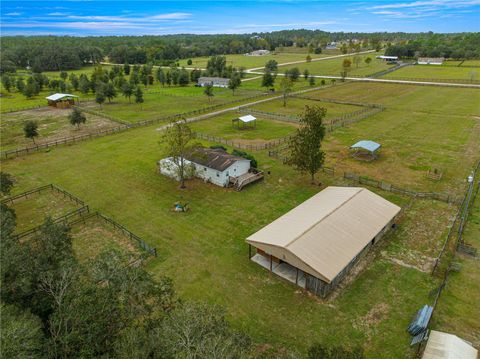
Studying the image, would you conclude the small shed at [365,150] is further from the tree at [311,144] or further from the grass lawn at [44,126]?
the grass lawn at [44,126]

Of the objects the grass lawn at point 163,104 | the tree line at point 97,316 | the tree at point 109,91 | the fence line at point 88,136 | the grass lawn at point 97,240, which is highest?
the tree at point 109,91

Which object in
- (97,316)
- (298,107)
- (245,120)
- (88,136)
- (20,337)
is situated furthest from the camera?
(298,107)

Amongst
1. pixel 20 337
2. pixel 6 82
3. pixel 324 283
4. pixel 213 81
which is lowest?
pixel 324 283

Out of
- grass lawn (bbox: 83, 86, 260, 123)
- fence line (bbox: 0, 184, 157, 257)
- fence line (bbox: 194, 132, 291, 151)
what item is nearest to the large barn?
fence line (bbox: 0, 184, 157, 257)

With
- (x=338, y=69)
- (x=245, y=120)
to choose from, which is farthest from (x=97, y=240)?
(x=338, y=69)

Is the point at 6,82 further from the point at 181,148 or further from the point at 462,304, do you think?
the point at 462,304

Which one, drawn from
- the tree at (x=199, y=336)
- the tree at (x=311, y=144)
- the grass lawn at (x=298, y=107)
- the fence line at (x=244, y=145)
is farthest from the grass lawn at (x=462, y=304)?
the grass lawn at (x=298, y=107)

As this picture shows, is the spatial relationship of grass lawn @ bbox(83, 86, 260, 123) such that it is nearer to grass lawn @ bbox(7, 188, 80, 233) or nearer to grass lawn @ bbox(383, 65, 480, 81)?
grass lawn @ bbox(7, 188, 80, 233)
